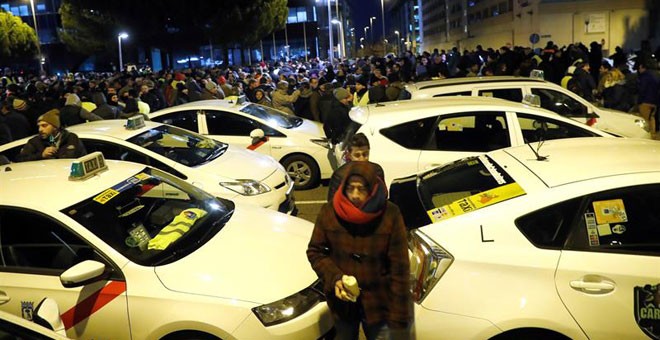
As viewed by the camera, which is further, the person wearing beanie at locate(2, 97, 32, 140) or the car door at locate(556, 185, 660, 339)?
the person wearing beanie at locate(2, 97, 32, 140)

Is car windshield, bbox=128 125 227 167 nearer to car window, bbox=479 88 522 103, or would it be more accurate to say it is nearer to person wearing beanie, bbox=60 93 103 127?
person wearing beanie, bbox=60 93 103 127

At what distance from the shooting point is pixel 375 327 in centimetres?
324

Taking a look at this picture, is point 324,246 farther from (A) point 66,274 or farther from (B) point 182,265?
(A) point 66,274

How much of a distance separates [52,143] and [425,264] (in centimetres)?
500

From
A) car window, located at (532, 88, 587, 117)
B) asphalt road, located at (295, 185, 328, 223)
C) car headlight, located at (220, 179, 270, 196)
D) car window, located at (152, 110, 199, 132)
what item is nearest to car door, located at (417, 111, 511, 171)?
car headlight, located at (220, 179, 270, 196)

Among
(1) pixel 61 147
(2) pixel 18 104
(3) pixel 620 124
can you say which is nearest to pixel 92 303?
(1) pixel 61 147

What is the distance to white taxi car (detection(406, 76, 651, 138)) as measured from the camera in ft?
27.4

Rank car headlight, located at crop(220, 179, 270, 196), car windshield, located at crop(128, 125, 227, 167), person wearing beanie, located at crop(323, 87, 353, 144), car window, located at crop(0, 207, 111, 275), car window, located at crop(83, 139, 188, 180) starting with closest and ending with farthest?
car window, located at crop(0, 207, 111, 275), car headlight, located at crop(220, 179, 270, 196), car window, located at crop(83, 139, 188, 180), car windshield, located at crop(128, 125, 227, 167), person wearing beanie, located at crop(323, 87, 353, 144)

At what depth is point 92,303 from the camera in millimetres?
3725

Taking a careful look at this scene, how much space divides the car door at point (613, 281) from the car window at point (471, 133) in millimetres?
3157

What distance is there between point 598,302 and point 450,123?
11.3 ft

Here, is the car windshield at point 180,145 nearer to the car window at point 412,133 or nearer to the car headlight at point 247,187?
the car headlight at point 247,187

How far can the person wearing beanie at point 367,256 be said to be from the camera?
308cm

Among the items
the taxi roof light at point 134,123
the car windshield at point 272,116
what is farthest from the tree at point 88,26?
the taxi roof light at point 134,123
